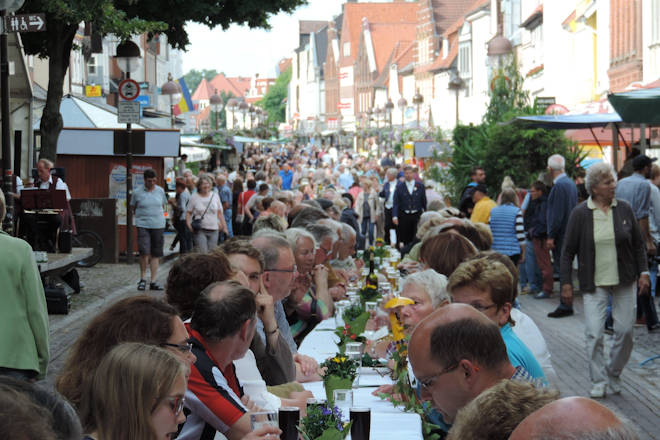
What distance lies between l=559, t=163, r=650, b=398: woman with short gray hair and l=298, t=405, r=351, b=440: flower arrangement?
5.14m

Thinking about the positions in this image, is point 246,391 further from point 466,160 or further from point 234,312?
point 466,160

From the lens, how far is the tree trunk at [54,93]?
1667cm

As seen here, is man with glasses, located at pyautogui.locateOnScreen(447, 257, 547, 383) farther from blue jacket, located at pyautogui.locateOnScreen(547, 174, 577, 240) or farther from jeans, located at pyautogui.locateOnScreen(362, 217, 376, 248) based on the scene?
jeans, located at pyautogui.locateOnScreen(362, 217, 376, 248)

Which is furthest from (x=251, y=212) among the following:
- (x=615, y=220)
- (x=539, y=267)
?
(x=615, y=220)

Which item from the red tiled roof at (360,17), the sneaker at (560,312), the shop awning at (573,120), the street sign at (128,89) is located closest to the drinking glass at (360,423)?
the sneaker at (560,312)

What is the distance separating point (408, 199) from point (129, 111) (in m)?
5.68

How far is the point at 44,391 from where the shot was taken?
2.07 metres

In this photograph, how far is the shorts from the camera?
16.5 m

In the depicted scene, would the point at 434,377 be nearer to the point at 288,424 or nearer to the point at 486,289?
the point at 288,424

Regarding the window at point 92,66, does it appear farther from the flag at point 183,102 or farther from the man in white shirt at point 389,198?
the man in white shirt at point 389,198

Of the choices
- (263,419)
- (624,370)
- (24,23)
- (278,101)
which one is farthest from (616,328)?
(278,101)

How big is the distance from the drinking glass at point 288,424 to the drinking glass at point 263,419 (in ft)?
0.15

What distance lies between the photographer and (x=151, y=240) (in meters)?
16.7

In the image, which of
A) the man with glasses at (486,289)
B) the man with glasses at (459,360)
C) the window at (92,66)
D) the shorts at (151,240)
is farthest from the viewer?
the window at (92,66)
